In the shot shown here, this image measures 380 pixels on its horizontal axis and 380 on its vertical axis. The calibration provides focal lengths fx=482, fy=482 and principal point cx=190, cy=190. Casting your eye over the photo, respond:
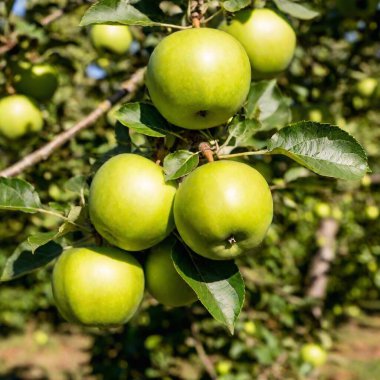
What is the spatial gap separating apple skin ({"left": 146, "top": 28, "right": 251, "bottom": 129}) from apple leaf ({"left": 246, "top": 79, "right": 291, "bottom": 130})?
0.31 m

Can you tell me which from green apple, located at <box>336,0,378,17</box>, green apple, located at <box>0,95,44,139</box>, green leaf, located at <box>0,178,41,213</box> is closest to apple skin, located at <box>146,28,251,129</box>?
green leaf, located at <box>0,178,41,213</box>

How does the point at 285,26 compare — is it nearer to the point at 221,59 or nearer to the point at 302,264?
the point at 221,59

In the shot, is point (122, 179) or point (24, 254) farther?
point (24, 254)

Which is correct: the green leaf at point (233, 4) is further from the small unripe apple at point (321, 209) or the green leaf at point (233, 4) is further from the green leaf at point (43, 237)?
the small unripe apple at point (321, 209)

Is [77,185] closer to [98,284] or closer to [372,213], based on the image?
[98,284]

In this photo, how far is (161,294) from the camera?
49.1 inches

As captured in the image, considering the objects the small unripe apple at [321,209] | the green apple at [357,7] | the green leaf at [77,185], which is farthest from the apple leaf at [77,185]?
the small unripe apple at [321,209]

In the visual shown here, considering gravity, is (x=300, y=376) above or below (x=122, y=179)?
below

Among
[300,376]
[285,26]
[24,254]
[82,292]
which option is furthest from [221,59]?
[300,376]

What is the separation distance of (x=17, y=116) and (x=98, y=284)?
1.11 meters

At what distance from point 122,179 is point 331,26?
192cm

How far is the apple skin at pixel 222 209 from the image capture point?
1.04 metres

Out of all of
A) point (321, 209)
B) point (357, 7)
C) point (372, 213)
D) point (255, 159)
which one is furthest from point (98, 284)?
point (372, 213)

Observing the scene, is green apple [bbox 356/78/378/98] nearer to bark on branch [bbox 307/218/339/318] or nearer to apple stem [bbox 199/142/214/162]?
bark on branch [bbox 307/218/339/318]
